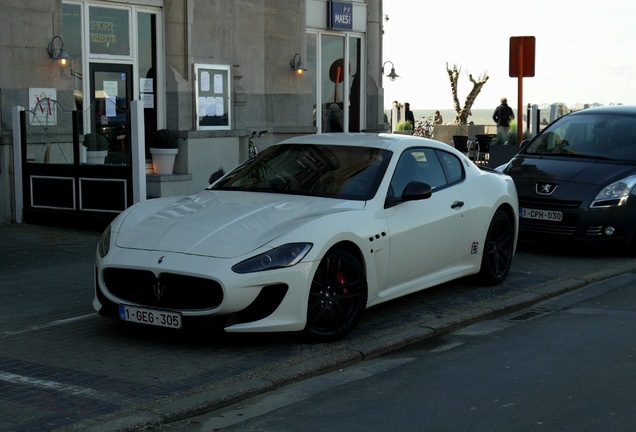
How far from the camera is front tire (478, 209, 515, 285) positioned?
10148 millimetres

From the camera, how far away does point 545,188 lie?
12.8 meters

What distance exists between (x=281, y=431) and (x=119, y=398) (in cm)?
110

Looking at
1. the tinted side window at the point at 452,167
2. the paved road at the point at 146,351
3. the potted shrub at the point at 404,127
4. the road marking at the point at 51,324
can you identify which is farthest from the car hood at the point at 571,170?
the potted shrub at the point at 404,127

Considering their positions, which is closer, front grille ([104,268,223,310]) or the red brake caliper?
front grille ([104,268,223,310])

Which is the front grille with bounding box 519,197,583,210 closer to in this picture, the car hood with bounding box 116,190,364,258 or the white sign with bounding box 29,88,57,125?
the car hood with bounding box 116,190,364,258

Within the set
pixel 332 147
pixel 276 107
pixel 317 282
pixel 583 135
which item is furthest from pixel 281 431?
pixel 276 107

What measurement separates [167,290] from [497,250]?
13.5 feet

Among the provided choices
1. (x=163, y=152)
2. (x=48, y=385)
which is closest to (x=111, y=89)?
(x=163, y=152)

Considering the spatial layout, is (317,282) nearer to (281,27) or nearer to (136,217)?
(136,217)

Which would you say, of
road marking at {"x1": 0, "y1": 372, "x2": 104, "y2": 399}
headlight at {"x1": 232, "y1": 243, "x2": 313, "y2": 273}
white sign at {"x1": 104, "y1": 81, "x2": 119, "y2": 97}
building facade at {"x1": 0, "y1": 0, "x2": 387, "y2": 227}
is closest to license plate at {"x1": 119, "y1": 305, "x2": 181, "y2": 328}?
headlight at {"x1": 232, "y1": 243, "x2": 313, "y2": 273}

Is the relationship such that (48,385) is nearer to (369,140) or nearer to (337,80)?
(369,140)

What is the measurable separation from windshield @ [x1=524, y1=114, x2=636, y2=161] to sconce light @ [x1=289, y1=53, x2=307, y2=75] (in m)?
8.87

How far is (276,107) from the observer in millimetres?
22125

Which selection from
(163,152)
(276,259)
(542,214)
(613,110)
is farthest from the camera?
(163,152)
